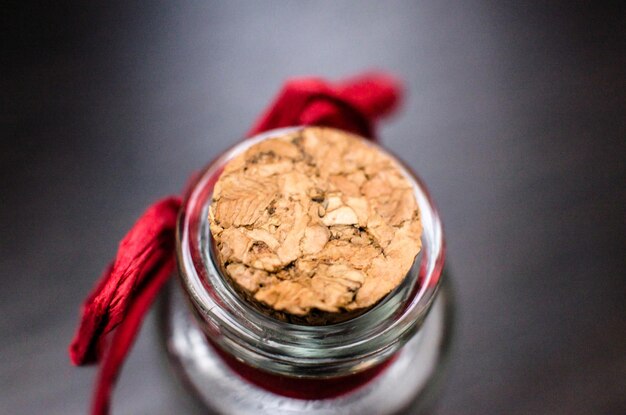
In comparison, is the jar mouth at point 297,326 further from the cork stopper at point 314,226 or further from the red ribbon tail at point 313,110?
the red ribbon tail at point 313,110

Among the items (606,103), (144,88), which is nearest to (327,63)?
(144,88)

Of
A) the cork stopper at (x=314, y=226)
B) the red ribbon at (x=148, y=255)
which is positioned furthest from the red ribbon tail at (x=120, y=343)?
the cork stopper at (x=314, y=226)

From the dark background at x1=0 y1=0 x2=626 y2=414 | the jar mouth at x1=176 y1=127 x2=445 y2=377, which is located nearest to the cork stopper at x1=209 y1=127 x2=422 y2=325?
the jar mouth at x1=176 y1=127 x2=445 y2=377

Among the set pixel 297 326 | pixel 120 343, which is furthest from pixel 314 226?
pixel 120 343

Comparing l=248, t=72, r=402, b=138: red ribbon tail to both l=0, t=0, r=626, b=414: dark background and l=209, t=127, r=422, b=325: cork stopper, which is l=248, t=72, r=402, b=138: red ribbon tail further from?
l=0, t=0, r=626, b=414: dark background

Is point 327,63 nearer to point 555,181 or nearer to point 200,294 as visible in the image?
point 555,181

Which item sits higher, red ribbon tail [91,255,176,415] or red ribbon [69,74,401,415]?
red ribbon [69,74,401,415]
